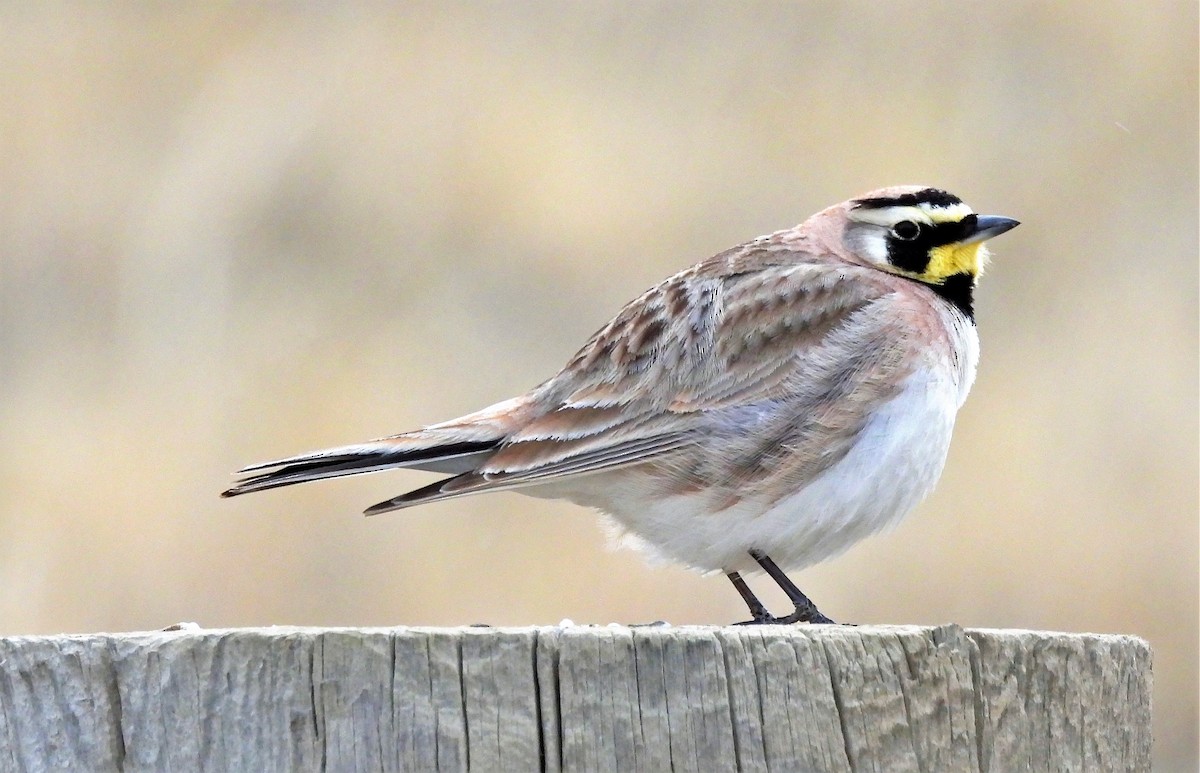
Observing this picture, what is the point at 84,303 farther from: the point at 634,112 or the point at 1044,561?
the point at 1044,561

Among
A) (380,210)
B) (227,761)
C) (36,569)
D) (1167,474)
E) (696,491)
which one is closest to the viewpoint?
(227,761)

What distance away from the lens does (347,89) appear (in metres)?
13.9

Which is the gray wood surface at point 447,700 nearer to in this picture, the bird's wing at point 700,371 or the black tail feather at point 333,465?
the black tail feather at point 333,465

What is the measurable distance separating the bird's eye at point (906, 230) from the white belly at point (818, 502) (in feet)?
2.45

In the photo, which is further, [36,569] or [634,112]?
[634,112]

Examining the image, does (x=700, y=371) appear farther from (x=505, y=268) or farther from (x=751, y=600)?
(x=505, y=268)

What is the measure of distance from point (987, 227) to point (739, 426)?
1.44 m

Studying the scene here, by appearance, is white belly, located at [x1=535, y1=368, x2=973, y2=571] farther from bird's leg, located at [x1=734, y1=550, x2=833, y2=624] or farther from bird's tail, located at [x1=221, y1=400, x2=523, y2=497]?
bird's tail, located at [x1=221, y1=400, x2=523, y2=497]

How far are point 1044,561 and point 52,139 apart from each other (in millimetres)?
8457

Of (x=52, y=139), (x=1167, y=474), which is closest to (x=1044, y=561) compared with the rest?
(x=1167, y=474)

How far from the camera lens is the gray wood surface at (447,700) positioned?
129 inches

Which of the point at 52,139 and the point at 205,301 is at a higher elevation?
the point at 52,139

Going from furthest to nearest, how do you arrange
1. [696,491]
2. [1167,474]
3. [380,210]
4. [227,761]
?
[380,210]
[1167,474]
[696,491]
[227,761]

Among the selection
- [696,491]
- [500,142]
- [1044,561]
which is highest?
[500,142]
